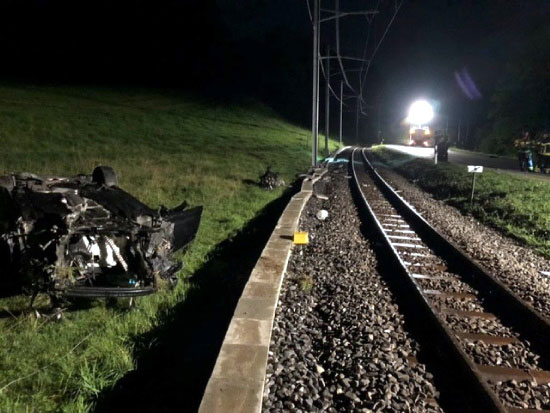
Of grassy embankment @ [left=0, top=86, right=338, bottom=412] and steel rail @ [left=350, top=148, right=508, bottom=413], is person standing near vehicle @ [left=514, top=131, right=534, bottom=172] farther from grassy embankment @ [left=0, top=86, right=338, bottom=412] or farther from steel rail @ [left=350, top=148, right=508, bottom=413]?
steel rail @ [left=350, top=148, right=508, bottom=413]

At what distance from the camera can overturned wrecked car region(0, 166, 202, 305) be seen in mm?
4559

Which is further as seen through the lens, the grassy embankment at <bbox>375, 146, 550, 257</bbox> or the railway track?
the grassy embankment at <bbox>375, 146, 550, 257</bbox>

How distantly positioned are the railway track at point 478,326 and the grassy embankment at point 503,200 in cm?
248

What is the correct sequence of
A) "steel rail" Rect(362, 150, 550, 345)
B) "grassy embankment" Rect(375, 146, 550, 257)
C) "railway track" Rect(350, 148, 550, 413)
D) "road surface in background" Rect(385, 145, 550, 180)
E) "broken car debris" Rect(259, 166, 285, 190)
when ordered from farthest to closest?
"road surface in background" Rect(385, 145, 550, 180) → "broken car debris" Rect(259, 166, 285, 190) → "grassy embankment" Rect(375, 146, 550, 257) → "steel rail" Rect(362, 150, 550, 345) → "railway track" Rect(350, 148, 550, 413)

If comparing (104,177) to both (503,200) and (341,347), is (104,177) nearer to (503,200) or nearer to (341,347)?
(341,347)

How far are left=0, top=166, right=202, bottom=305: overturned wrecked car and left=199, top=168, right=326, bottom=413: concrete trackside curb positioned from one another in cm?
122

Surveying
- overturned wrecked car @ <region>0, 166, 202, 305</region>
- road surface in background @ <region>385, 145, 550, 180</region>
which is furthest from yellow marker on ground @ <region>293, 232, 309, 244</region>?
road surface in background @ <region>385, 145, 550, 180</region>

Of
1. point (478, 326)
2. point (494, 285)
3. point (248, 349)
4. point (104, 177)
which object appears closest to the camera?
point (248, 349)

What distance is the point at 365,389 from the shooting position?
12.0 feet

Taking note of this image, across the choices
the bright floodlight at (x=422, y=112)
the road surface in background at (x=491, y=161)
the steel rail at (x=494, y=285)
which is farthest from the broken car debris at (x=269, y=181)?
the bright floodlight at (x=422, y=112)

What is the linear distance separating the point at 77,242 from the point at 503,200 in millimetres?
12493

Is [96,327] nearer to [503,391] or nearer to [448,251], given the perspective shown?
[503,391]

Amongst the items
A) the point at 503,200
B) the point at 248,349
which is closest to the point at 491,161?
the point at 503,200

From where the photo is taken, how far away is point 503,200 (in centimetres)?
1310
